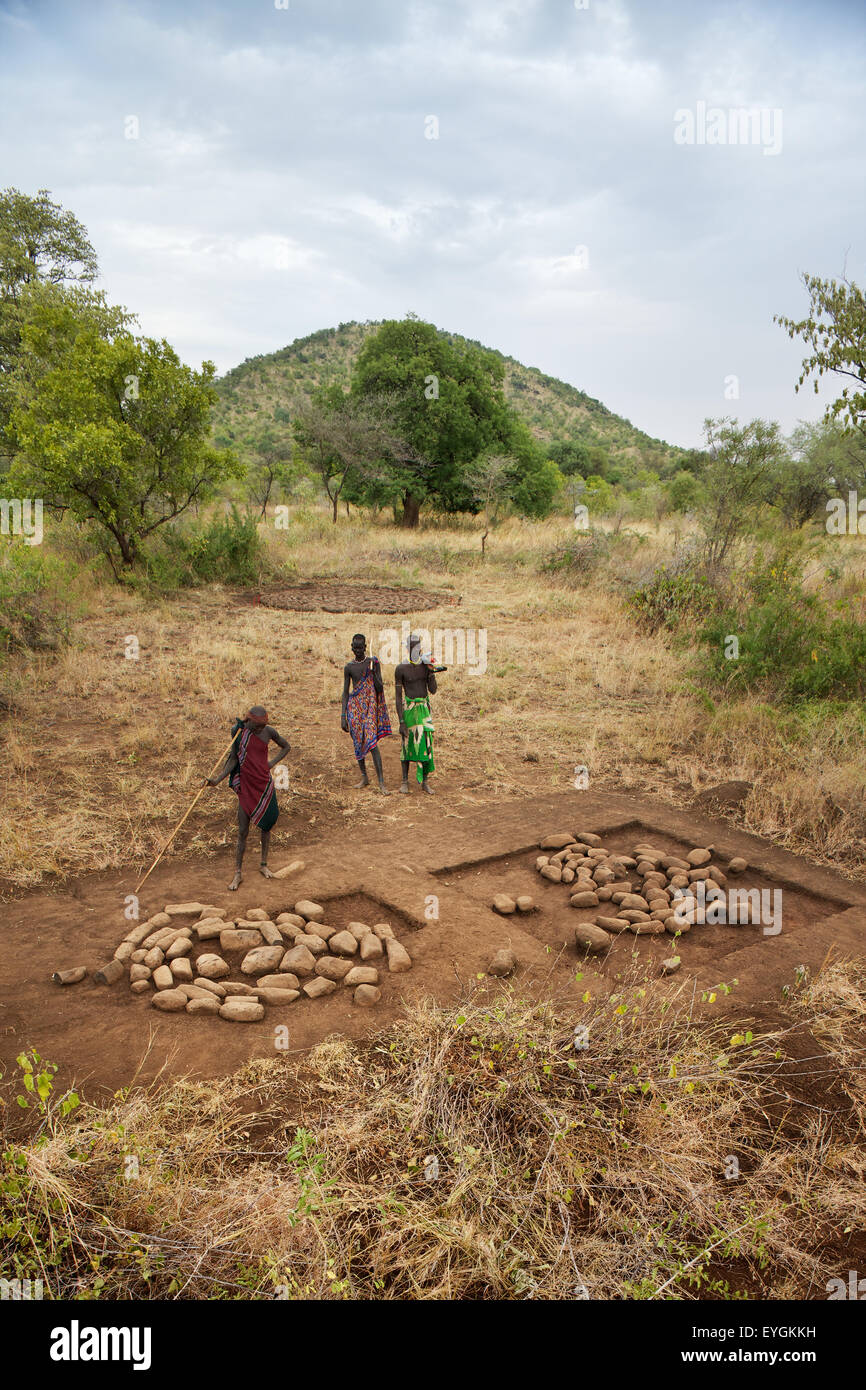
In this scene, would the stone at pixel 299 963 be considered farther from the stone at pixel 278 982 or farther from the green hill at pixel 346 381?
the green hill at pixel 346 381

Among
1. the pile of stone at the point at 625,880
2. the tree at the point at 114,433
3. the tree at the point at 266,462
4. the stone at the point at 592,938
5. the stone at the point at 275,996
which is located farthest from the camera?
the tree at the point at 266,462

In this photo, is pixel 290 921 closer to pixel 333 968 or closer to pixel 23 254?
pixel 333 968

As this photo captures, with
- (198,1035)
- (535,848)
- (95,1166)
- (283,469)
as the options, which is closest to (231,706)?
(535,848)

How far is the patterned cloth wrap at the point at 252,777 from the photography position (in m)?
4.82

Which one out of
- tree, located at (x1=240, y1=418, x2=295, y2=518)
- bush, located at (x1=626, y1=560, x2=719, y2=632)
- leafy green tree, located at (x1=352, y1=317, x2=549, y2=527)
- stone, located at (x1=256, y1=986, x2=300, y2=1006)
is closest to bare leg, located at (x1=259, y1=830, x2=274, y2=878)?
stone, located at (x1=256, y1=986, x2=300, y2=1006)

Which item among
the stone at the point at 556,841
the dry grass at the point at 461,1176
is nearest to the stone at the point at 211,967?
the dry grass at the point at 461,1176

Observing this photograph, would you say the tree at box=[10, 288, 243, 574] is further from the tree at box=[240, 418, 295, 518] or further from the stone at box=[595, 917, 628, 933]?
the stone at box=[595, 917, 628, 933]

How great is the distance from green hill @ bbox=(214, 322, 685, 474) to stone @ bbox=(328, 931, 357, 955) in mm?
41629

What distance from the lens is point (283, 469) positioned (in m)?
21.9

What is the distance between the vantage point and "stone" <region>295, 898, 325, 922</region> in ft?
14.7

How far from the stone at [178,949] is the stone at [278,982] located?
50 centimetres

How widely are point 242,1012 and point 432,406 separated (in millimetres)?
21903
